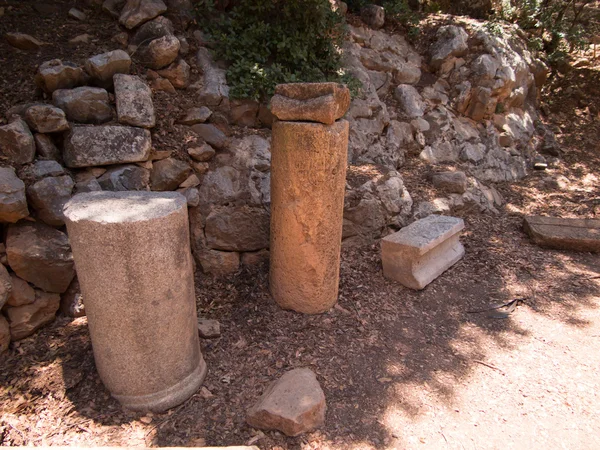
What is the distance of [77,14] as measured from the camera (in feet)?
13.5

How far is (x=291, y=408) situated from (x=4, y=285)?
2.06m

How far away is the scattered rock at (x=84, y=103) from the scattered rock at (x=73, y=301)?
1295mm

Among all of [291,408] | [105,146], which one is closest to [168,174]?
[105,146]

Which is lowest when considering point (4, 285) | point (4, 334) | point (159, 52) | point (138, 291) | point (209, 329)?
point (209, 329)

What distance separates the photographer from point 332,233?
312 cm

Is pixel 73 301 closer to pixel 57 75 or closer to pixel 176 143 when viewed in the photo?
pixel 176 143

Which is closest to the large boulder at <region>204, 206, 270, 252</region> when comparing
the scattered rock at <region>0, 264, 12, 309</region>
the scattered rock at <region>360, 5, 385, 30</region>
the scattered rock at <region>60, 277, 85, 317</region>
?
the scattered rock at <region>60, 277, 85, 317</region>

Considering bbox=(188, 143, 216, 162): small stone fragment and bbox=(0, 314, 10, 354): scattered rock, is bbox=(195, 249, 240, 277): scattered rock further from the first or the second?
bbox=(0, 314, 10, 354): scattered rock

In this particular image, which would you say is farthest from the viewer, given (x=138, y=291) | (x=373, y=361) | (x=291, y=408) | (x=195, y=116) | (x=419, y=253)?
(x=195, y=116)

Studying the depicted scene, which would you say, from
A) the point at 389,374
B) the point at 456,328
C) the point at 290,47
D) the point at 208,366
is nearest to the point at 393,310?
the point at 456,328

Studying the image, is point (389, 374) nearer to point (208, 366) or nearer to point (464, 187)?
point (208, 366)

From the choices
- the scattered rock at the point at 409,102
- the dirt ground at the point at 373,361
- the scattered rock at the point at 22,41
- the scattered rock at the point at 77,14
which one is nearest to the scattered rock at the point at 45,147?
the dirt ground at the point at 373,361

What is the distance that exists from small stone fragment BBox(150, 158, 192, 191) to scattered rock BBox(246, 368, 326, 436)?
193cm

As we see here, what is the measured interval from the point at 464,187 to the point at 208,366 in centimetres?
382
